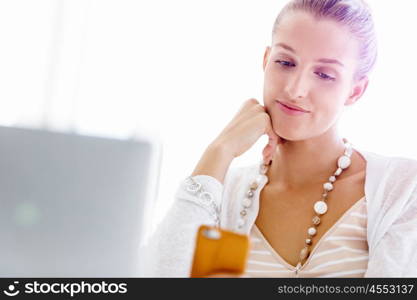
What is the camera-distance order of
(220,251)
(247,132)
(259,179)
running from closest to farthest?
(220,251)
(247,132)
(259,179)

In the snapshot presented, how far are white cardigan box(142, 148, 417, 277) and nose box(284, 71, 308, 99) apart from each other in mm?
249

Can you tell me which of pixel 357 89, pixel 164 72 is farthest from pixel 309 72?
pixel 164 72

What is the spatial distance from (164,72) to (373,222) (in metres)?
1.61

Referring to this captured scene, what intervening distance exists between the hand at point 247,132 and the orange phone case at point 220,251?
0.58 metres

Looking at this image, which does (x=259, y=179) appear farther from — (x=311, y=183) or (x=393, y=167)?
(x=393, y=167)

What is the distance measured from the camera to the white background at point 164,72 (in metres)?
2.11

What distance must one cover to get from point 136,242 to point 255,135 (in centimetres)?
153

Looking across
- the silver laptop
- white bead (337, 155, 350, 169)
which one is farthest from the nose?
the silver laptop

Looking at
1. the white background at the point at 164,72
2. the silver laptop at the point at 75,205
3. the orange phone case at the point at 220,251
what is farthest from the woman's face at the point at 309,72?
the silver laptop at the point at 75,205

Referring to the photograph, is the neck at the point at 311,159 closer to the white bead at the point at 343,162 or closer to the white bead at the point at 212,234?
the white bead at the point at 343,162

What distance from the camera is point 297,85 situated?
3.79 ft

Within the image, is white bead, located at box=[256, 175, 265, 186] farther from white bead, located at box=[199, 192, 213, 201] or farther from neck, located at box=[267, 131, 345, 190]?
white bead, located at box=[199, 192, 213, 201]

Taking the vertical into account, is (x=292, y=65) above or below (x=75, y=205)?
above

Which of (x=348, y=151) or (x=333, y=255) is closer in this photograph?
(x=333, y=255)
